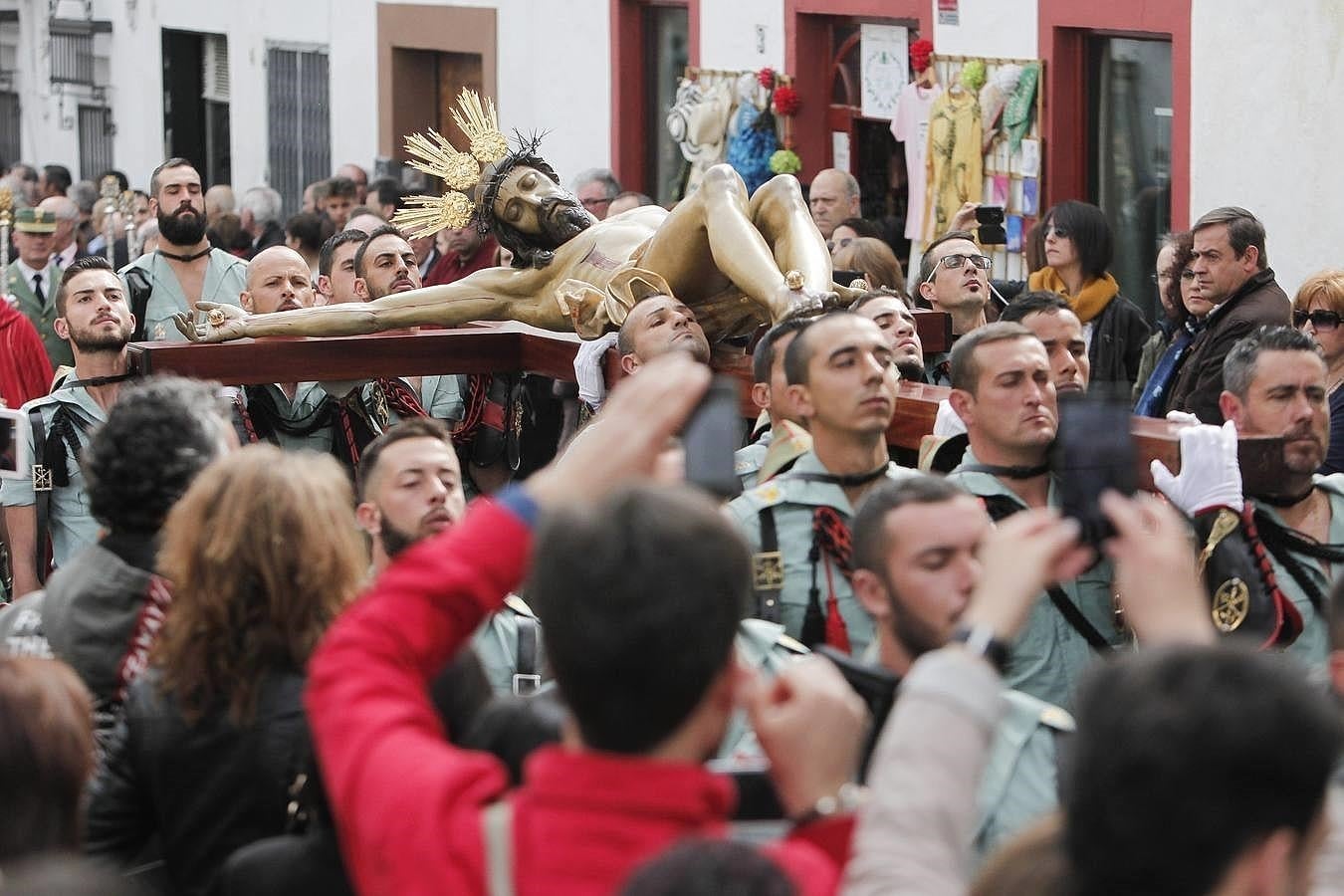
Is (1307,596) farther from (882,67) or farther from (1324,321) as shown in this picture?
(882,67)

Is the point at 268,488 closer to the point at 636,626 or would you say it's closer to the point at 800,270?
the point at 636,626

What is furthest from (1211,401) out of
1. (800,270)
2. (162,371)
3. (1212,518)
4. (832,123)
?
(832,123)

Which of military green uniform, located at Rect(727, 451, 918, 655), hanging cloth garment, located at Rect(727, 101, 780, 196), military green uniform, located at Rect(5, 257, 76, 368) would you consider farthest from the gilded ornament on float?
hanging cloth garment, located at Rect(727, 101, 780, 196)

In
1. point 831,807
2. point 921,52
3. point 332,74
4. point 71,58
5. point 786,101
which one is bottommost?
point 831,807

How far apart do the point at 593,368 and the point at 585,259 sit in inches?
21.9

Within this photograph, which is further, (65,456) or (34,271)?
(34,271)

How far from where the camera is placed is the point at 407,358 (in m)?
6.81

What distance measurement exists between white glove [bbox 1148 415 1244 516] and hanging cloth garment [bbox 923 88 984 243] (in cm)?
675

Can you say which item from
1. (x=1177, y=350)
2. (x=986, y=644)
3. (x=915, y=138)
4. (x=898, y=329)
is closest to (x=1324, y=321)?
(x=1177, y=350)

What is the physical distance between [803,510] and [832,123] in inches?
335

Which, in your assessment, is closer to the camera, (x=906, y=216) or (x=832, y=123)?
(x=906, y=216)

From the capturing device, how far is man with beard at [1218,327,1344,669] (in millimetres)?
4367

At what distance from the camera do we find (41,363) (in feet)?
28.3

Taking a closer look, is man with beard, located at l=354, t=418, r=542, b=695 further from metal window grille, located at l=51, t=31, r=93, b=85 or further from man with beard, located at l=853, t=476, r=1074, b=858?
metal window grille, located at l=51, t=31, r=93, b=85
